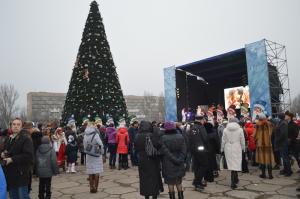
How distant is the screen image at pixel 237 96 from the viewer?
912 inches

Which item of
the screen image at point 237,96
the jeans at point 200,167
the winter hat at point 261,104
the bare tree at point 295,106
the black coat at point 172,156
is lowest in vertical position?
the jeans at point 200,167

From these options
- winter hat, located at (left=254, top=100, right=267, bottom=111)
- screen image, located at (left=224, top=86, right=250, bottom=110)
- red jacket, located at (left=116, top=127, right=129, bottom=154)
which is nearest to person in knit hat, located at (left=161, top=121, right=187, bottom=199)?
red jacket, located at (left=116, top=127, right=129, bottom=154)

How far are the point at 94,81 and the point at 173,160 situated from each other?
44.0 ft

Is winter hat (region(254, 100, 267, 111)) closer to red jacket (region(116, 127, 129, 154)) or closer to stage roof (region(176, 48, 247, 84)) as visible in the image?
stage roof (region(176, 48, 247, 84))

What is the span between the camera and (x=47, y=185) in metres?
6.75

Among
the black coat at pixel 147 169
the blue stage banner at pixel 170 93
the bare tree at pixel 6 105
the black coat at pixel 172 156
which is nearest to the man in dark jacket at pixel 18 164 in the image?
the black coat at pixel 147 169

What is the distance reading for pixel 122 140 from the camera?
11453 mm

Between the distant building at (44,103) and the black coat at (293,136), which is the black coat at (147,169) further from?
the distant building at (44,103)

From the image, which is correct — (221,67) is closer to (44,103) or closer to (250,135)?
(250,135)

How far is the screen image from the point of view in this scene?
23.2 m

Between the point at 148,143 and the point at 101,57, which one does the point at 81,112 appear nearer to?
the point at 101,57

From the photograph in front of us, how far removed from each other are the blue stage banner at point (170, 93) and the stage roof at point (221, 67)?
3.15ft

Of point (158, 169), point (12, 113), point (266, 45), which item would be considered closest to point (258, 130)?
point (158, 169)

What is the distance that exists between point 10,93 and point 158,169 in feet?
212
